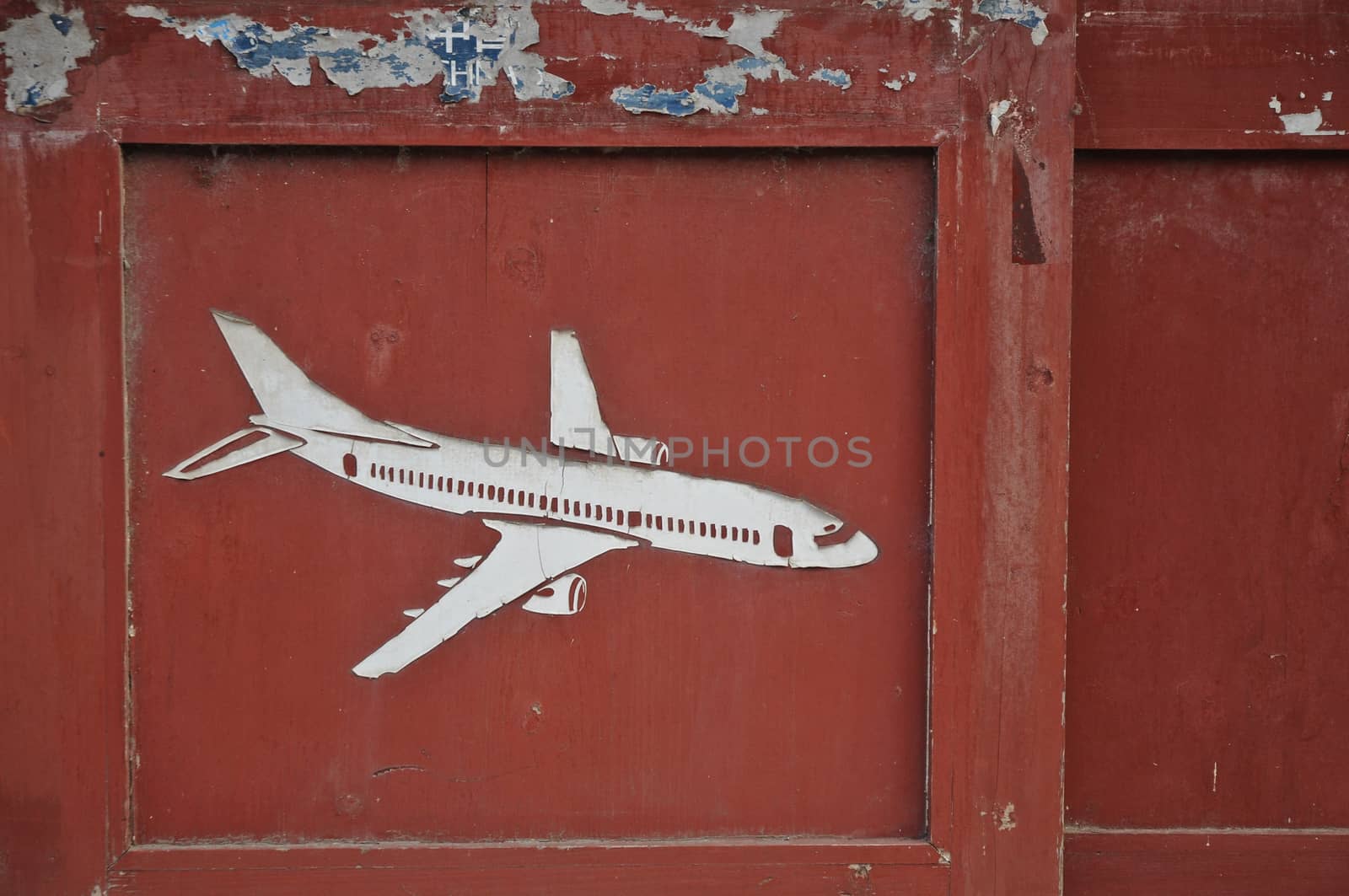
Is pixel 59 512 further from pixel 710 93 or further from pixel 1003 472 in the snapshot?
pixel 1003 472

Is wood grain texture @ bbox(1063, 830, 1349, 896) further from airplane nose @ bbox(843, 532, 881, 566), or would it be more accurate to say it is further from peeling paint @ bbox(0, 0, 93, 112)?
peeling paint @ bbox(0, 0, 93, 112)

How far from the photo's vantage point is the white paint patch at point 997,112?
189 cm

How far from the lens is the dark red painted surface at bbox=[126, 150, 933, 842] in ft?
6.35

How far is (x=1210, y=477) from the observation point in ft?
6.78

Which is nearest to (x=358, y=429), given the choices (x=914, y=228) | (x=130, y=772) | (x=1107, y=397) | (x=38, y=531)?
(x=38, y=531)

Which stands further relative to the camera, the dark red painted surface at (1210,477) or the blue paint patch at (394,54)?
the dark red painted surface at (1210,477)

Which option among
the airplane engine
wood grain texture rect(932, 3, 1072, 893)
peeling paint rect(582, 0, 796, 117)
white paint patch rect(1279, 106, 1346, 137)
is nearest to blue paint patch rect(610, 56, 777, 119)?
peeling paint rect(582, 0, 796, 117)

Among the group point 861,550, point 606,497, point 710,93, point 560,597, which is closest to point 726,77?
point 710,93

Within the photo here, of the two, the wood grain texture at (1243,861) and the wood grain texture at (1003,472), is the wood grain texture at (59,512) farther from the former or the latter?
the wood grain texture at (1243,861)

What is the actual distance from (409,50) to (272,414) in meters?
0.77

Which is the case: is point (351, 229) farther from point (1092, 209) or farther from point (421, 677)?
point (1092, 209)

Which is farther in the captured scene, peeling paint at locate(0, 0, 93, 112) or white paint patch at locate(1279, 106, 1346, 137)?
white paint patch at locate(1279, 106, 1346, 137)

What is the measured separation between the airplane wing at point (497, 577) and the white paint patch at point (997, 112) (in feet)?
3.56

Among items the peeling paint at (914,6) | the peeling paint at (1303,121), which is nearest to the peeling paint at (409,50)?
the peeling paint at (914,6)
